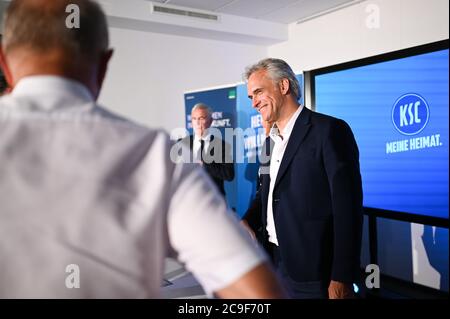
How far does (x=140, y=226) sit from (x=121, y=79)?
15.8 feet

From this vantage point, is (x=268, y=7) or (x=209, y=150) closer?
(x=209, y=150)

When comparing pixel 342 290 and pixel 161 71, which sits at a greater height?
pixel 161 71

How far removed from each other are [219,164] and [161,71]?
2123mm

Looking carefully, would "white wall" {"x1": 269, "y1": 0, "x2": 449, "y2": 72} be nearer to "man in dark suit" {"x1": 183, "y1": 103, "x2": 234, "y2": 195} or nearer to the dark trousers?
"man in dark suit" {"x1": 183, "y1": 103, "x2": 234, "y2": 195}

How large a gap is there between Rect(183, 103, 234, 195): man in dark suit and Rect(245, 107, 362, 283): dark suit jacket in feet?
6.33

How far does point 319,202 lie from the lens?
5.60 ft

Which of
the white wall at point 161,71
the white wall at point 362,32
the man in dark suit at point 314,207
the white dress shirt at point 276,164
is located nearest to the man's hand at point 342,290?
the man in dark suit at point 314,207

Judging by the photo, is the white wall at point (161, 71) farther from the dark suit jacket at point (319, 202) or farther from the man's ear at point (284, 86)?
the dark suit jacket at point (319, 202)

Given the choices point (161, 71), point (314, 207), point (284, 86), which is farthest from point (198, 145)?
point (314, 207)

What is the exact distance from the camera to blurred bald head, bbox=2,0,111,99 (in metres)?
0.52

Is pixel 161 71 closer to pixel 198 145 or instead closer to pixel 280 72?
pixel 198 145

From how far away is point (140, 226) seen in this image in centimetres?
47

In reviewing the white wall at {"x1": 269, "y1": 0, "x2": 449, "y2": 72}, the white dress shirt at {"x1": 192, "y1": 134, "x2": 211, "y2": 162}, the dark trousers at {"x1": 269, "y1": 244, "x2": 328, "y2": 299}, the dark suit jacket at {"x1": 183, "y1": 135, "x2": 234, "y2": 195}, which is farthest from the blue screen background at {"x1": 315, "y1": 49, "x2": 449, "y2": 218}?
the white wall at {"x1": 269, "y1": 0, "x2": 449, "y2": 72}
